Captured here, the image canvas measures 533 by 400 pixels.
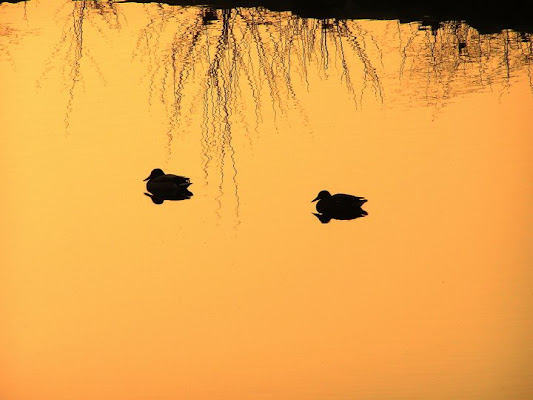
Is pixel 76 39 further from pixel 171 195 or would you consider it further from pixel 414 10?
pixel 414 10

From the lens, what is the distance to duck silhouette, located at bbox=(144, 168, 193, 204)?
589 cm

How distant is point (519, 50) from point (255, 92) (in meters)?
1.95

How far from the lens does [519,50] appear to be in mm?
7727

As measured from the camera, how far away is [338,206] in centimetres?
575

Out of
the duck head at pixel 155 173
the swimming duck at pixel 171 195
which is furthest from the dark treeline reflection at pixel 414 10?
the swimming duck at pixel 171 195

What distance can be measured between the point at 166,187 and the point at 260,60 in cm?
176

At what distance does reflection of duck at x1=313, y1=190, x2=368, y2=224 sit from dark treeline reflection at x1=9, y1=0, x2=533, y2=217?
675 mm

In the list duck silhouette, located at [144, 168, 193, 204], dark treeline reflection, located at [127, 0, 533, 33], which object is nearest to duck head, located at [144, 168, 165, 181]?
duck silhouette, located at [144, 168, 193, 204]

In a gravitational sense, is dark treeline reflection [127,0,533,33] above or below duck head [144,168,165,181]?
above

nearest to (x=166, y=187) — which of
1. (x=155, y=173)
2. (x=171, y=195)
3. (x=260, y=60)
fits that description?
(x=171, y=195)

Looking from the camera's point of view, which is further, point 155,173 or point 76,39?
point 76,39

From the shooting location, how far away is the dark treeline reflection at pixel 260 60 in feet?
22.5

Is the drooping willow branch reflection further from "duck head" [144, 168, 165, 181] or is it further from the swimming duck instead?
the swimming duck

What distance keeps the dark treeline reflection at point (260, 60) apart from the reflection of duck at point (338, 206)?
0.67 metres
